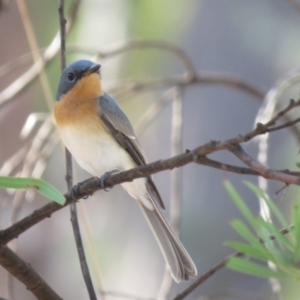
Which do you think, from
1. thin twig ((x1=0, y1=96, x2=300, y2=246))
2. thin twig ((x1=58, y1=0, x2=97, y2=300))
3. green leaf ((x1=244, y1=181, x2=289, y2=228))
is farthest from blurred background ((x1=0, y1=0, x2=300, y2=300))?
green leaf ((x1=244, y1=181, x2=289, y2=228))

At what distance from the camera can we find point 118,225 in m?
3.83

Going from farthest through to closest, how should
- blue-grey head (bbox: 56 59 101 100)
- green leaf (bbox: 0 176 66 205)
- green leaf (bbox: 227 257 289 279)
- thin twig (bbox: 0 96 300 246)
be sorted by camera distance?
blue-grey head (bbox: 56 59 101 100) < green leaf (bbox: 0 176 66 205) < thin twig (bbox: 0 96 300 246) < green leaf (bbox: 227 257 289 279)

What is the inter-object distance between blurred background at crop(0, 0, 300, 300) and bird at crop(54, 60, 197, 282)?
0.90 meters

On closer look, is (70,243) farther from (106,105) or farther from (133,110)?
(106,105)

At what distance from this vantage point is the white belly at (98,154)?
2.05 meters

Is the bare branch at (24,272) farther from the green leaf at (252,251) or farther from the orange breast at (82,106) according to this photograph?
the orange breast at (82,106)

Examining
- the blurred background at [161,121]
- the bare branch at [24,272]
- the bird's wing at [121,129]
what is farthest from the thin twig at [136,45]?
the bare branch at [24,272]

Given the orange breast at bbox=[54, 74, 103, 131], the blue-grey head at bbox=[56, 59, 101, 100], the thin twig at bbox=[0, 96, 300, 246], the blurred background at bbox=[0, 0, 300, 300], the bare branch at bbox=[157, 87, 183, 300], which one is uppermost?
the blurred background at bbox=[0, 0, 300, 300]

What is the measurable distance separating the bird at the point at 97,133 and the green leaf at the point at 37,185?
103 cm

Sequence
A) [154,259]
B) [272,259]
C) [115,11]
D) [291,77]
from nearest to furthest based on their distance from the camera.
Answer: [272,259], [291,77], [115,11], [154,259]

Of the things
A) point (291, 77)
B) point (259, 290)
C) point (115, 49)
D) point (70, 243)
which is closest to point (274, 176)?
point (291, 77)

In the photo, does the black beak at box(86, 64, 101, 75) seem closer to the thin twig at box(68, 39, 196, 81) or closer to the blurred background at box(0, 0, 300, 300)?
the thin twig at box(68, 39, 196, 81)

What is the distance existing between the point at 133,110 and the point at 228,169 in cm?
273

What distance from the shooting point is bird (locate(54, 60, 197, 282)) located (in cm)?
205
